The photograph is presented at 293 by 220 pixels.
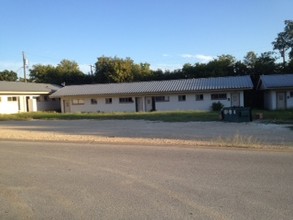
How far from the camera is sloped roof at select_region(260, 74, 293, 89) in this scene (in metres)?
40.7

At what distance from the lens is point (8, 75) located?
8600 cm

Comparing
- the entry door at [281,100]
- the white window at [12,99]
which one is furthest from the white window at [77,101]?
the entry door at [281,100]

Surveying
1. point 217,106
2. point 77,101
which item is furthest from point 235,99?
point 77,101

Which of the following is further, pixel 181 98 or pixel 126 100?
pixel 126 100

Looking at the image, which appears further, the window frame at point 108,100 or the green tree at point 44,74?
the green tree at point 44,74

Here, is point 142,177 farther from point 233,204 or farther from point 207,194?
point 233,204

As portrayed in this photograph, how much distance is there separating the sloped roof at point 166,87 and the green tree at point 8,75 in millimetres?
38116

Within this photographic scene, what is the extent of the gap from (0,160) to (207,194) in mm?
6942

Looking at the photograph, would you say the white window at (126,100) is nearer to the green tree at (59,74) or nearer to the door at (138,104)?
the door at (138,104)

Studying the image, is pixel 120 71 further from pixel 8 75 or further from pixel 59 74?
pixel 8 75

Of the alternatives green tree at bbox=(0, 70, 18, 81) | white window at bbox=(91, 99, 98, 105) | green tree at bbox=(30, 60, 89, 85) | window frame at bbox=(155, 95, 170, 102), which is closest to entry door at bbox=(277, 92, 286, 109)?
window frame at bbox=(155, 95, 170, 102)

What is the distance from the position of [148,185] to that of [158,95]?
1484 inches

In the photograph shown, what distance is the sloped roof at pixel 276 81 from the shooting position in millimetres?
40719

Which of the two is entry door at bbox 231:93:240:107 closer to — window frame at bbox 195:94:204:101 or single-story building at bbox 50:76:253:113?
single-story building at bbox 50:76:253:113
